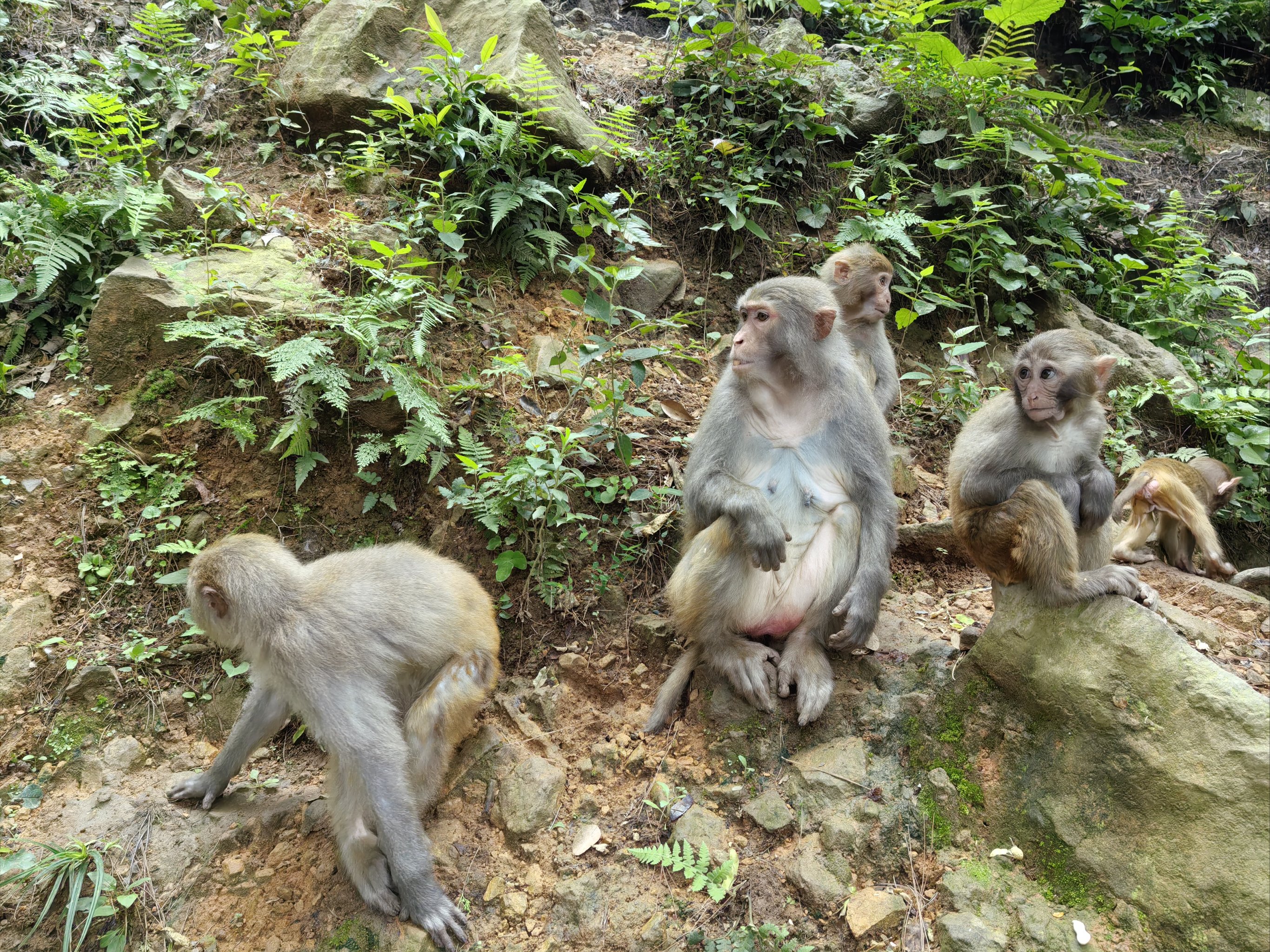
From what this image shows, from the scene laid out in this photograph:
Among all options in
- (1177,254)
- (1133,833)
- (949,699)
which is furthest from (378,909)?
(1177,254)

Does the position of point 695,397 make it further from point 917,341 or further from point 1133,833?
point 1133,833

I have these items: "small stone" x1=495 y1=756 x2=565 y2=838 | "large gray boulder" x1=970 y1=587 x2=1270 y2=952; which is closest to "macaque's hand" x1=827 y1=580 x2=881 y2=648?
"large gray boulder" x1=970 y1=587 x2=1270 y2=952

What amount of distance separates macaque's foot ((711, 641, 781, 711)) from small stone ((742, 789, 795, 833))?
47 cm

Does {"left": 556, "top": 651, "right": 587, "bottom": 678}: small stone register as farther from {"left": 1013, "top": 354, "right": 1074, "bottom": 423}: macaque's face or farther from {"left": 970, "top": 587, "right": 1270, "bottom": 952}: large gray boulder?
{"left": 1013, "top": 354, "right": 1074, "bottom": 423}: macaque's face

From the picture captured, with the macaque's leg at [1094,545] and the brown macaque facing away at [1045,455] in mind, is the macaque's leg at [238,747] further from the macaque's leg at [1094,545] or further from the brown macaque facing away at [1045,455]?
the macaque's leg at [1094,545]

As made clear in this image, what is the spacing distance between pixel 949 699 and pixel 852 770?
66 centimetres

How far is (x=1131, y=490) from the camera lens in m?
7.25

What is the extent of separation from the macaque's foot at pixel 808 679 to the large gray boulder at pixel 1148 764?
0.89m

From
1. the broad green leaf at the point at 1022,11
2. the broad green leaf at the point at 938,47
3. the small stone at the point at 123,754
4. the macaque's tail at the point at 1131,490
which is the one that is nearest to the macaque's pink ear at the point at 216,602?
the small stone at the point at 123,754

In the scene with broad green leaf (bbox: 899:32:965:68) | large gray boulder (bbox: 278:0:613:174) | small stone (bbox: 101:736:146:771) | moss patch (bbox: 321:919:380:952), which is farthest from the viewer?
broad green leaf (bbox: 899:32:965:68)

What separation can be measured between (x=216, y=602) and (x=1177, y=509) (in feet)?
23.4

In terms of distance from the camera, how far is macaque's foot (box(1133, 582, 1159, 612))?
167 inches

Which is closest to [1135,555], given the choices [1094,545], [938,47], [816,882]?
[1094,545]

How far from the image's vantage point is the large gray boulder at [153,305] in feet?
19.6
